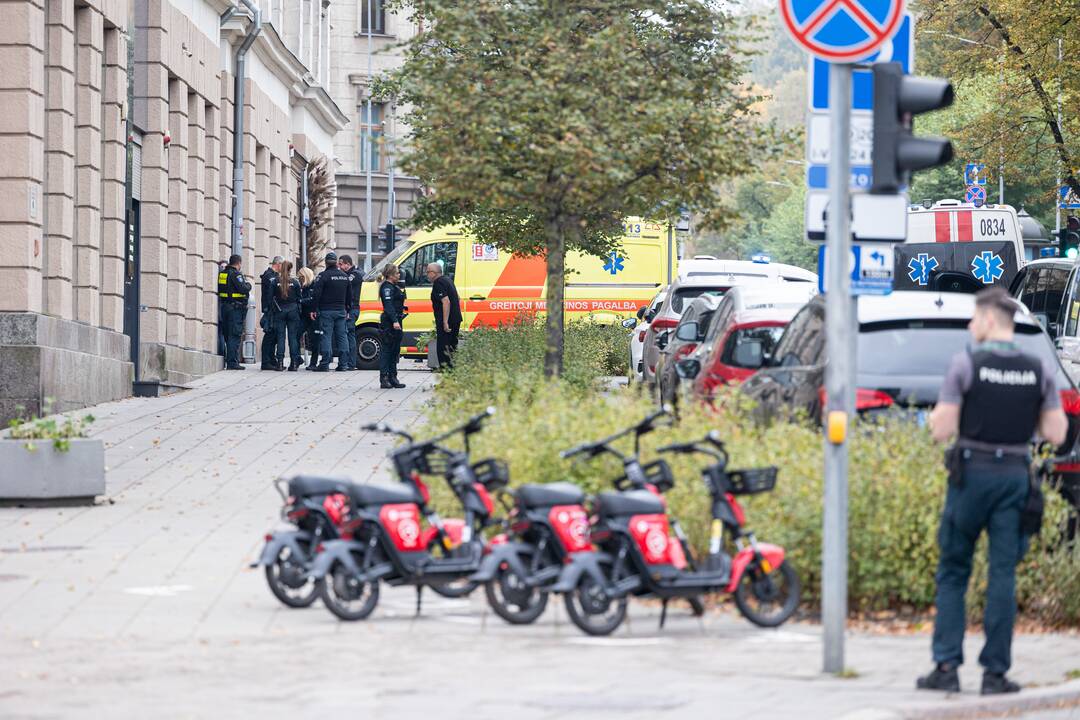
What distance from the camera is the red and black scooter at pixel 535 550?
9312 millimetres

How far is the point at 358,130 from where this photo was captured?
6556cm

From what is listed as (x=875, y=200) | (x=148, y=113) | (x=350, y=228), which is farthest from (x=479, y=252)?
(x=350, y=228)

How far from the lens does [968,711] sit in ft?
25.3

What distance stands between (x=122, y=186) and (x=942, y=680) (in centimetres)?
1937

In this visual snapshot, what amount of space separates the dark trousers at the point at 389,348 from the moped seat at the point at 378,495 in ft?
57.3

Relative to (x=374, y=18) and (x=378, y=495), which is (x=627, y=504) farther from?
Answer: (x=374, y=18)

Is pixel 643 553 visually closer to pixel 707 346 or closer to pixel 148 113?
pixel 707 346

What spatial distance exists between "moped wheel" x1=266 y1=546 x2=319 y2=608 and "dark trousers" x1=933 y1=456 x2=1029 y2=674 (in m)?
3.13

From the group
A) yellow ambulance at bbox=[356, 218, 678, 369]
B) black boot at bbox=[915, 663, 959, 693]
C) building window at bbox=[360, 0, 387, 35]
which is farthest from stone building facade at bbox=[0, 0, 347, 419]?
building window at bbox=[360, 0, 387, 35]

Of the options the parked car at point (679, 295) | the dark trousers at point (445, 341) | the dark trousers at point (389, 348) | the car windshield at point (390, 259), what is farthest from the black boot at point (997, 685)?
the car windshield at point (390, 259)

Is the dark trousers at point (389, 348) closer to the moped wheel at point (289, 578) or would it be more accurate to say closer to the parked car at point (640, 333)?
the parked car at point (640, 333)

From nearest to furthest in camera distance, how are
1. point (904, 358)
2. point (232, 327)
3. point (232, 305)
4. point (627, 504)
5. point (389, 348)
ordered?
1. point (627, 504)
2. point (904, 358)
3. point (389, 348)
4. point (232, 305)
5. point (232, 327)

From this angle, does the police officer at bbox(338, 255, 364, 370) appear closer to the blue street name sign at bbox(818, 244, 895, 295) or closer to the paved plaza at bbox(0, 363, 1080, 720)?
the paved plaza at bbox(0, 363, 1080, 720)

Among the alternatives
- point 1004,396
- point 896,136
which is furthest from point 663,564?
point 896,136
